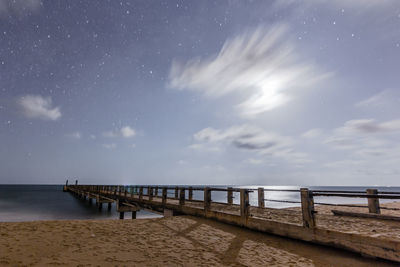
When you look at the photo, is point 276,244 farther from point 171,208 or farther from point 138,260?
point 171,208

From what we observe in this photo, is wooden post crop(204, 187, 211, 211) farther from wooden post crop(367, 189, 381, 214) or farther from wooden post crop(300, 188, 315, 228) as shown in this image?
wooden post crop(367, 189, 381, 214)

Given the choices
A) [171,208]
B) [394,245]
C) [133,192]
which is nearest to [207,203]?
[171,208]

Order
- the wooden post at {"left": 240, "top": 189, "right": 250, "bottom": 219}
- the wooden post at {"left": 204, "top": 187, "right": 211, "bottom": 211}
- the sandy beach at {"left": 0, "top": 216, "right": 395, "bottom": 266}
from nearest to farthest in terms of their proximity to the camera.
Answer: the sandy beach at {"left": 0, "top": 216, "right": 395, "bottom": 266} < the wooden post at {"left": 240, "top": 189, "right": 250, "bottom": 219} < the wooden post at {"left": 204, "top": 187, "right": 211, "bottom": 211}

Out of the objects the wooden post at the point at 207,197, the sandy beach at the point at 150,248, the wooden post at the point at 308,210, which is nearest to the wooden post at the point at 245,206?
the sandy beach at the point at 150,248

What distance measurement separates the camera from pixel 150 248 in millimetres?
5125

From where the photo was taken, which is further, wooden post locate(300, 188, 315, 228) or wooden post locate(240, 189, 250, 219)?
wooden post locate(240, 189, 250, 219)

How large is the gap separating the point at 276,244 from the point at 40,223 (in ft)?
24.0

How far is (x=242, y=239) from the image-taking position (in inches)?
243

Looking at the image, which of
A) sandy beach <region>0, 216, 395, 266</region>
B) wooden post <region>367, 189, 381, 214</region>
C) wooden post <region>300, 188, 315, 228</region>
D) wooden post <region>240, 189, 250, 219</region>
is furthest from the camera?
wooden post <region>367, 189, 381, 214</region>

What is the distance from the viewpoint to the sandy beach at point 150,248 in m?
4.33

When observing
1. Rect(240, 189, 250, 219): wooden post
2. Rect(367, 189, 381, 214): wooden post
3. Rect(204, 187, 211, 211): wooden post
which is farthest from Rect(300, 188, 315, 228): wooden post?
Rect(367, 189, 381, 214): wooden post

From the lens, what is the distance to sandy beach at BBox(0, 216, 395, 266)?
4328mm

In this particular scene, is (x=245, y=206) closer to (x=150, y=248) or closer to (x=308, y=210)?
(x=308, y=210)

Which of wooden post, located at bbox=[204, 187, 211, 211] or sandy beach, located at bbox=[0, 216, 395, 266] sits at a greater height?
wooden post, located at bbox=[204, 187, 211, 211]
